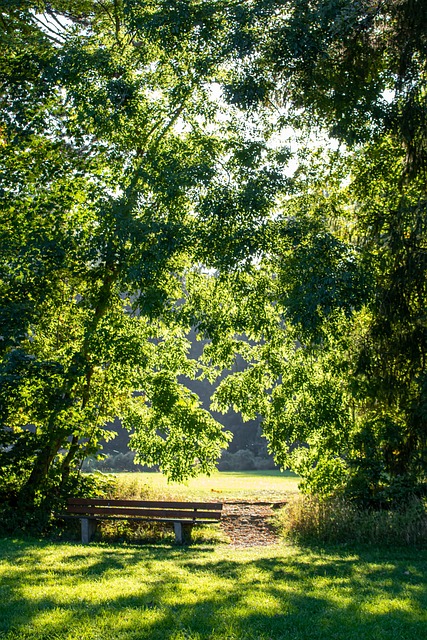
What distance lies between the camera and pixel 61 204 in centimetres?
1253

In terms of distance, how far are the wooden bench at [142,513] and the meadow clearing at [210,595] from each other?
1743mm

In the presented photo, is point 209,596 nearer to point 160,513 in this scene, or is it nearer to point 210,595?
point 210,595

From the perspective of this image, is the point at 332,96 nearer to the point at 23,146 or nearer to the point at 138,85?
the point at 138,85

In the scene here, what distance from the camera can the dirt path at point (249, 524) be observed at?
13602 mm

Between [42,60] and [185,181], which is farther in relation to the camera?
[42,60]

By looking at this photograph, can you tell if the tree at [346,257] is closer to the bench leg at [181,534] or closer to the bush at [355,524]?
the bush at [355,524]

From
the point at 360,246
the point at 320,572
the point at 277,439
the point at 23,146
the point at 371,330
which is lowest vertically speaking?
the point at 320,572

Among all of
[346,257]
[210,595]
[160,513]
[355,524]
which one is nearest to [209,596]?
[210,595]

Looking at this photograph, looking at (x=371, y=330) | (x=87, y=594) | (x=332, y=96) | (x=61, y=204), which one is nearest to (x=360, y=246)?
(x=371, y=330)

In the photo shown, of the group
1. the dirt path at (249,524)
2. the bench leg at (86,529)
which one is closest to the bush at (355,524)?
the dirt path at (249,524)

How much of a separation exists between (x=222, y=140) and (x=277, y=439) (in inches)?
263

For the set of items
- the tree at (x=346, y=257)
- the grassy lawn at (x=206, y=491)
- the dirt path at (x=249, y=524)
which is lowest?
the dirt path at (x=249, y=524)

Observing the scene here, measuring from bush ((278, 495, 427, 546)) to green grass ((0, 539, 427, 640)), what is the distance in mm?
1187

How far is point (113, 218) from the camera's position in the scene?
1198cm
